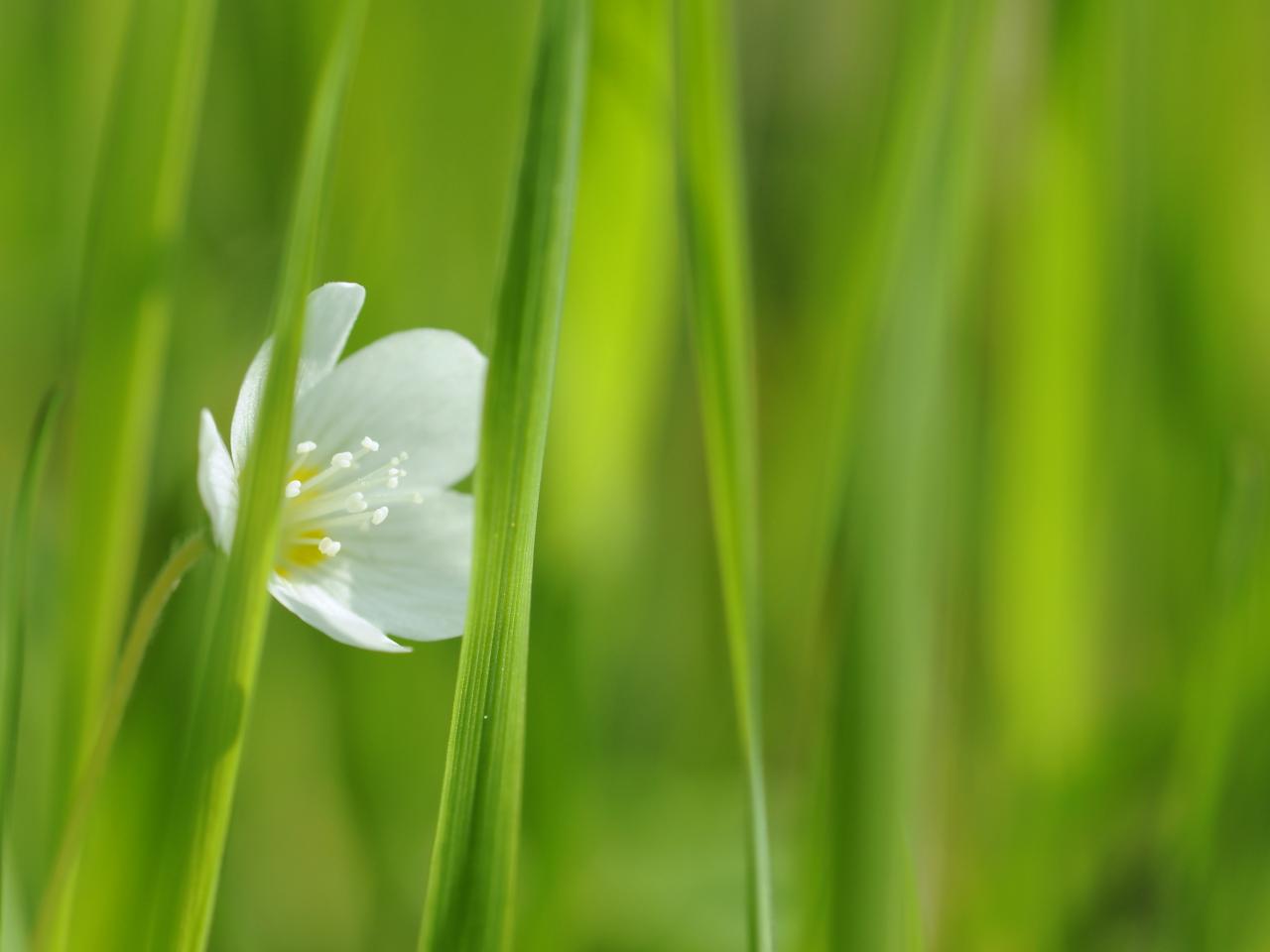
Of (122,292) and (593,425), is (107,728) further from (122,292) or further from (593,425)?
(593,425)

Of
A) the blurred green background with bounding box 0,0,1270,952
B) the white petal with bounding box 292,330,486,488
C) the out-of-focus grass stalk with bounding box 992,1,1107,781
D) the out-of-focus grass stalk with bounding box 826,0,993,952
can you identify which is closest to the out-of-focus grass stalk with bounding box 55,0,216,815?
the blurred green background with bounding box 0,0,1270,952

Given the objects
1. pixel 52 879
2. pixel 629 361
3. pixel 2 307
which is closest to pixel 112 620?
pixel 52 879

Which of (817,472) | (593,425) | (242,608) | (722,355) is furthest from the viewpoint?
(817,472)

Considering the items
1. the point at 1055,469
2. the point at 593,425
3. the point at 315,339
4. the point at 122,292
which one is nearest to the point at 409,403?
the point at 315,339

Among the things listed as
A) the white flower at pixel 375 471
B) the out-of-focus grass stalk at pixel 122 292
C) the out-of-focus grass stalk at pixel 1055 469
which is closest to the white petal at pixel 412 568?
the white flower at pixel 375 471

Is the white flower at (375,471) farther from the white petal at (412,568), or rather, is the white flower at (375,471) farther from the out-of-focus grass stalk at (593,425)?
the out-of-focus grass stalk at (593,425)

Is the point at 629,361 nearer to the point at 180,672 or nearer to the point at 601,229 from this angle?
the point at 601,229
